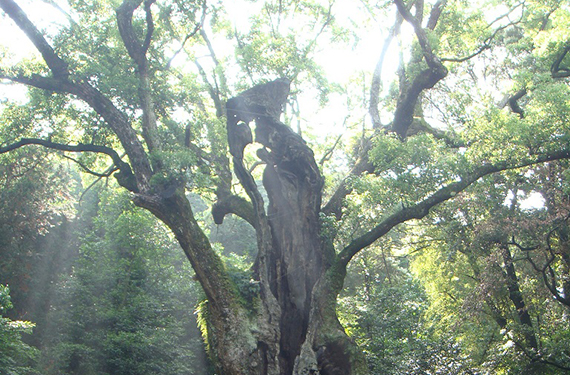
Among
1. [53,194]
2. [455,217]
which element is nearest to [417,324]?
[455,217]

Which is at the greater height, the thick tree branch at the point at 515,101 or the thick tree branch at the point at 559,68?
the thick tree branch at the point at 515,101

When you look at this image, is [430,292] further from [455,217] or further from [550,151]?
[550,151]

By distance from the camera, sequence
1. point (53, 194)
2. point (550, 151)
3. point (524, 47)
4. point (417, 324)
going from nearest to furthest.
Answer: point (550, 151)
point (524, 47)
point (417, 324)
point (53, 194)

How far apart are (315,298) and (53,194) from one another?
47.2ft

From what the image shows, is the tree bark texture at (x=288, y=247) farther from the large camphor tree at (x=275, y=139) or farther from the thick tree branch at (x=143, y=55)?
the thick tree branch at (x=143, y=55)

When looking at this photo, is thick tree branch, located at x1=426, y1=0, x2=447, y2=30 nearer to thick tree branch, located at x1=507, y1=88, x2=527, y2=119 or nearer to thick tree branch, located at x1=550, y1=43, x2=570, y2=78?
thick tree branch, located at x1=507, y1=88, x2=527, y2=119

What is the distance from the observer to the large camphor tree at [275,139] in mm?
9930

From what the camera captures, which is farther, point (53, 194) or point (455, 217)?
point (53, 194)

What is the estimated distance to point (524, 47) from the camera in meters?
13.1

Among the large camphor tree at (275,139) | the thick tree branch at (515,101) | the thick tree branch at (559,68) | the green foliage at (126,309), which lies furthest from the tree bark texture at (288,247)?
the green foliage at (126,309)

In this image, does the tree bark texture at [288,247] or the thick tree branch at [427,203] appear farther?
the thick tree branch at [427,203]

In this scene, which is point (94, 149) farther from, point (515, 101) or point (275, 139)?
point (515, 101)

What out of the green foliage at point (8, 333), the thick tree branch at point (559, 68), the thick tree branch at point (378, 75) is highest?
the thick tree branch at point (378, 75)

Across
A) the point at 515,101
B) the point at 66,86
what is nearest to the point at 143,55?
the point at 66,86
